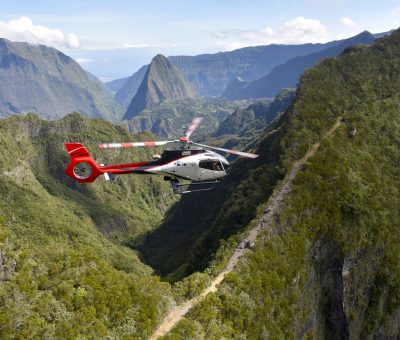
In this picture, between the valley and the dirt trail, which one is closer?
the valley

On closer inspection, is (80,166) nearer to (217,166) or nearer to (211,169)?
(211,169)

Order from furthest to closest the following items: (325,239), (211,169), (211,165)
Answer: (325,239)
(211,169)
(211,165)

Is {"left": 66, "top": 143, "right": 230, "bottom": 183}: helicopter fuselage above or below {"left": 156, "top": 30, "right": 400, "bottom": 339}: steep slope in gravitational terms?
above

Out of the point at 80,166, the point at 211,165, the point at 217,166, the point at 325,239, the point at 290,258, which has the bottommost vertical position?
the point at 325,239

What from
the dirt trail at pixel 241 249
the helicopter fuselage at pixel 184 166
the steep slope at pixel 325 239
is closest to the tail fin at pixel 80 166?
the helicopter fuselage at pixel 184 166

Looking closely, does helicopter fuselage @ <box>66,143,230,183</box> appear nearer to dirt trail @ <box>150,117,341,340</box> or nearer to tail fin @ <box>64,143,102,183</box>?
tail fin @ <box>64,143,102,183</box>

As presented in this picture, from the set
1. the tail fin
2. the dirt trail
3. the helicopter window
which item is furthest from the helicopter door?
the dirt trail

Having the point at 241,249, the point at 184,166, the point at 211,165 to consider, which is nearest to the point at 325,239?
the point at 241,249
